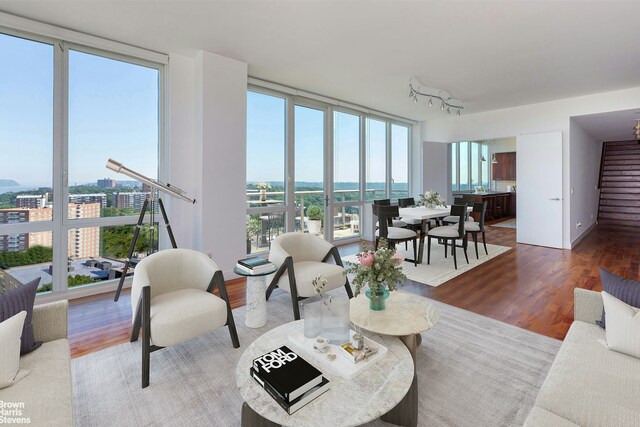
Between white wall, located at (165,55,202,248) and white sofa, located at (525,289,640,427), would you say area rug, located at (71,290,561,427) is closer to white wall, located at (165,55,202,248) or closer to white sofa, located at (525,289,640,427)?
white sofa, located at (525,289,640,427)

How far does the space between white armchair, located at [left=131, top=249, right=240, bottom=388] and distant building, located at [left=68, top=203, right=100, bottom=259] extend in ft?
5.50

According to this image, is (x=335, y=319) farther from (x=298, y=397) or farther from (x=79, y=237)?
(x=79, y=237)

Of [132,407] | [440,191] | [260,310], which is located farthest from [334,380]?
[440,191]

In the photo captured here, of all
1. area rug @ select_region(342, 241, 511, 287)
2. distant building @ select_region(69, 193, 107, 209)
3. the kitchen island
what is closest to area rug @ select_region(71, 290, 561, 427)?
area rug @ select_region(342, 241, 511, 287)

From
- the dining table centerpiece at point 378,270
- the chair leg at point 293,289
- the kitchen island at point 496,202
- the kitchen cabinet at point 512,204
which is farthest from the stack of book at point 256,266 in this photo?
the kitchen cabinet at point 512,204

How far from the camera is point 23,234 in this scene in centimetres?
320

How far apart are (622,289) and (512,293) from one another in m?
1.94

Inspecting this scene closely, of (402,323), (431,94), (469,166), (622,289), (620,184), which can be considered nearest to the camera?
(622,289)

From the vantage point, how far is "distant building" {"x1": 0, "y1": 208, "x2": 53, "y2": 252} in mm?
3119

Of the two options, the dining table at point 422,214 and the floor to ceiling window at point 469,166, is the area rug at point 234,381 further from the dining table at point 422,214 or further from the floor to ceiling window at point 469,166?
the floor to ceiling window at point 469,166

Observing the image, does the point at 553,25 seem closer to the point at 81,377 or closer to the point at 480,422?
the point at 480,422

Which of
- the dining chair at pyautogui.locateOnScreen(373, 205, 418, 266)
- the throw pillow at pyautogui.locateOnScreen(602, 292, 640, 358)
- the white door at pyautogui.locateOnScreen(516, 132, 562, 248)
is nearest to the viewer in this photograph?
the throw pillow at pyautogui.locateOnScreen(602, 292, 640, 358)

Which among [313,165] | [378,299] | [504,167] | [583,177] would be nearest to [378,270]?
[378,299]

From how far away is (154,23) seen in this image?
3152 millimetres
